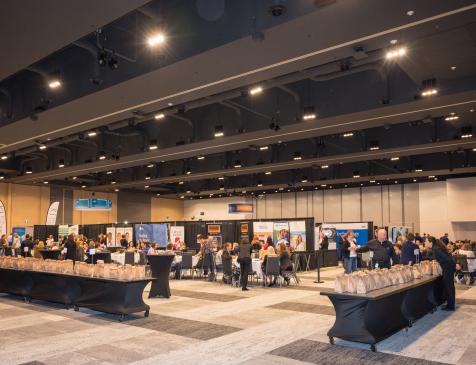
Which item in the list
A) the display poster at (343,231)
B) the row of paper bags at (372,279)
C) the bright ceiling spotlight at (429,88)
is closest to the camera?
the row of paper bags at (372,279)

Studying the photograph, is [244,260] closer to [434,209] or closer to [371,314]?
[371,314]

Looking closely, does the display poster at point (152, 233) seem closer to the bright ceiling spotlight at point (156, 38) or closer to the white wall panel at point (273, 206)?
the white wall panel at point (273, 206)

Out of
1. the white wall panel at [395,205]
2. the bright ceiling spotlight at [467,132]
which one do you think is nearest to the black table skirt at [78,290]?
the bright ceiling spotlight at [467,132]

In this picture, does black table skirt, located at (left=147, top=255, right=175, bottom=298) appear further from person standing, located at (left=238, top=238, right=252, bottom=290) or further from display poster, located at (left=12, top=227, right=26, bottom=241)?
display poster, located at (left=12, top=227, right=26, bottom=241)

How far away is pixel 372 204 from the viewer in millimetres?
24312

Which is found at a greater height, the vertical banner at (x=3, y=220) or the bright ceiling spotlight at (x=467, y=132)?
the bright ceiling spotlight at (x=467, y=132)

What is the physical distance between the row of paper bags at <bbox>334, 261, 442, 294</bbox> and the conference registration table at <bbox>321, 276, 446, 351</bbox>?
0.09 metres

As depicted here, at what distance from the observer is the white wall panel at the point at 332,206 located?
83.2 feet

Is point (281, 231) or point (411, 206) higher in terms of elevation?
point (411, 206)

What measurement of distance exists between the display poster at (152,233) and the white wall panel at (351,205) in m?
10.6

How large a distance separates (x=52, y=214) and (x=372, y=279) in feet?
69.5

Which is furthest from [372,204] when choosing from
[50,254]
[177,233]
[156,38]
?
[156,38]

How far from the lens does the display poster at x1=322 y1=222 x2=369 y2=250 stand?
20.3m

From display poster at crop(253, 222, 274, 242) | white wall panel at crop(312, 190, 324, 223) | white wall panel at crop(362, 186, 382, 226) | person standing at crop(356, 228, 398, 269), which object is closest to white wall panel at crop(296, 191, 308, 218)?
white wall panel at crop(312, 190, 324, 223)
